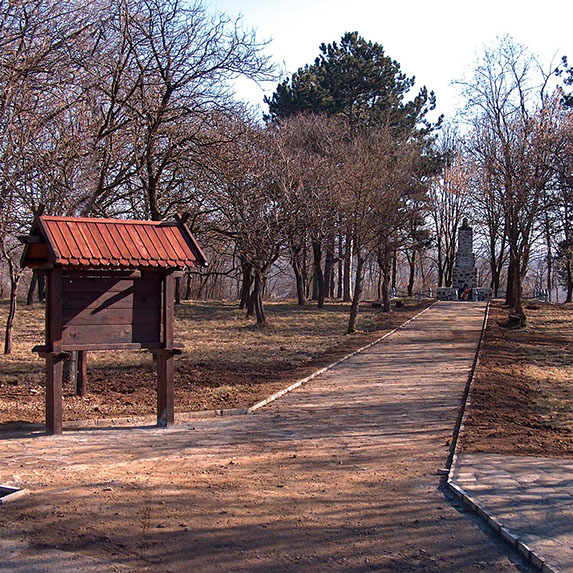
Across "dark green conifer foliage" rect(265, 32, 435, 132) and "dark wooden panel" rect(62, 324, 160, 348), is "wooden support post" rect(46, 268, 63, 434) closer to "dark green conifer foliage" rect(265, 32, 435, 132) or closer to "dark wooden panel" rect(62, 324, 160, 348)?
"dark wooden panel" rect(62, 324, 160, 348)

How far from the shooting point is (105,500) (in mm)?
5965

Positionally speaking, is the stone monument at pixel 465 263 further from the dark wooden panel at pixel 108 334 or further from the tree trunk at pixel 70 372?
the dark wooden panel at pixel 108 334

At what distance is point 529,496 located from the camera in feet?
19.8

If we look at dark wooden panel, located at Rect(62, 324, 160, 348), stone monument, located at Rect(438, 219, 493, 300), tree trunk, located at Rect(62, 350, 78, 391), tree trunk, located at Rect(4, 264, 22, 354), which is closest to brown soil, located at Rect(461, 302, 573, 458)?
dark wooden panel, located at Rect(62, 324, 160, 348)

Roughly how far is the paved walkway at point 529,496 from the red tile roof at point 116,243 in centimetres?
419

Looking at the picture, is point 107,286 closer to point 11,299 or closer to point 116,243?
point 116,243

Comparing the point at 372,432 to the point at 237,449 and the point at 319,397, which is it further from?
the point at 319,397

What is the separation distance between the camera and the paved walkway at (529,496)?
16.4 feet

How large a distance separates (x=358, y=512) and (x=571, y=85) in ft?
120

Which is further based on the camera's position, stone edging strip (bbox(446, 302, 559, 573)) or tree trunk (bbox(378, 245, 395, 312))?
tree trunk (bbox(378, 245, 395, 312))

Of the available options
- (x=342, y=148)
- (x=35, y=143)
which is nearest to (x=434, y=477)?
(x=35, y=143)

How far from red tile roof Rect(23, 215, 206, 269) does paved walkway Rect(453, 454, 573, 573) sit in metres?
4.19

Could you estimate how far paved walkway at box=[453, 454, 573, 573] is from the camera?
499cm

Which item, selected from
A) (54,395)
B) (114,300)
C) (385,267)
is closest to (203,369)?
(114,300)
